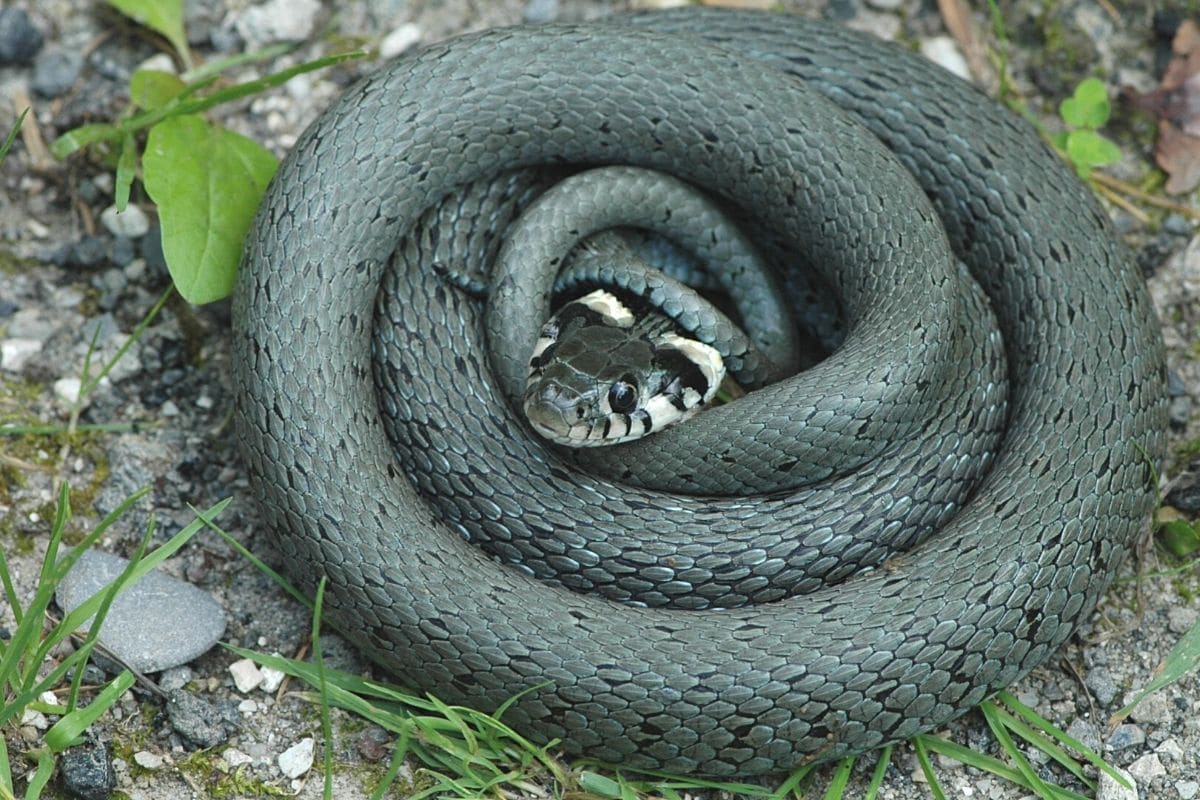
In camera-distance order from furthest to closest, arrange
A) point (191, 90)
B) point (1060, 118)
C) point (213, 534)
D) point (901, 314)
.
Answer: point (1060, 118), point (191, 90), point (213, 534), point (901, 314)

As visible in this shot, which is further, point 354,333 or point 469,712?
point 354,333

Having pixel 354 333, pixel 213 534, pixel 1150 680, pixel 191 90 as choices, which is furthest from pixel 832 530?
pixel 191 90

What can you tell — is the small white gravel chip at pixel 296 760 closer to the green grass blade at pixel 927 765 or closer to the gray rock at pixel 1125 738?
the green grass blade at pixel 927 765

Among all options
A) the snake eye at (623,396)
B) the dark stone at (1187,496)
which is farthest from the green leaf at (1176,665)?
the snake eye at (623,396)

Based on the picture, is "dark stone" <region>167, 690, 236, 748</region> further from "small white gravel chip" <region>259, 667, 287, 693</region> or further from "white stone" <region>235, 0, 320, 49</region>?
"white stone" <region>235, 0, 320, 49</region>

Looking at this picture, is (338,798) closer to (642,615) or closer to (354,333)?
(642,615)
